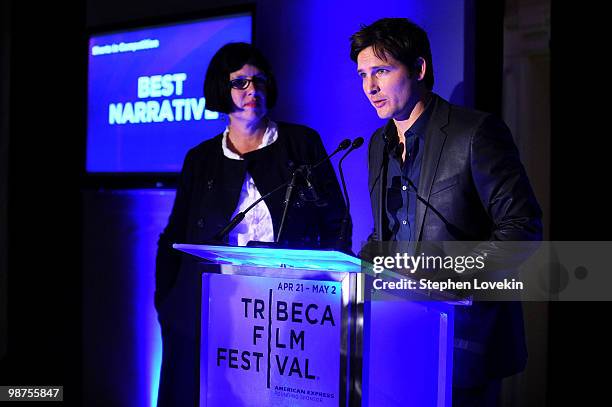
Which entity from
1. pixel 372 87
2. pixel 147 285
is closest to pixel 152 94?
pixel 147 285

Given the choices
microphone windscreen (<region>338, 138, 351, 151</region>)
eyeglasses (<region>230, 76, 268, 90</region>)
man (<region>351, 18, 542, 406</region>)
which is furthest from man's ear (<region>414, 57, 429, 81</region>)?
eyeglasses (<region>230, 76, 268, 90</region>)

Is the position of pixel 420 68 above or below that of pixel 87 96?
below

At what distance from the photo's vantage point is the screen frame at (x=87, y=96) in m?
3.52

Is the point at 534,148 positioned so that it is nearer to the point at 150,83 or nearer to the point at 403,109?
the point at 403,109

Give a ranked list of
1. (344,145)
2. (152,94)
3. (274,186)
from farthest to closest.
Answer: (152,94)
(274,186)
(344,145)

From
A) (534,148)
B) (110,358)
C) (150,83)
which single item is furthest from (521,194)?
(110,358)

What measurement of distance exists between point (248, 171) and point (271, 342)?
1.23 metres

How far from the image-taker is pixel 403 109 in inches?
87.4

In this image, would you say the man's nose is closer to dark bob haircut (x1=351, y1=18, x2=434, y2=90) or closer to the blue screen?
dark bob haircut (x1=351, y1=18, x2=434, y2=90)

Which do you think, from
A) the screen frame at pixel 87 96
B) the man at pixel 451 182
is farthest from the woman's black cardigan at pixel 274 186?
the screen frame at pixel 87 96

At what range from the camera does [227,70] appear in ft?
9.75

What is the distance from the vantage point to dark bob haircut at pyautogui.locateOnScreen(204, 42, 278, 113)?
9.73ft

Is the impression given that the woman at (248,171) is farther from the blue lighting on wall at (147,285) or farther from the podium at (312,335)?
the podium at (312,335)

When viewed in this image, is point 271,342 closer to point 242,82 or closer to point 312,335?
point 312,335
